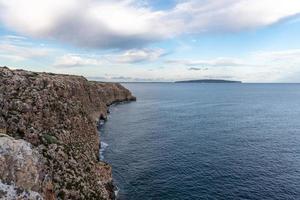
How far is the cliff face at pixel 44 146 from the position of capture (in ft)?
96.1

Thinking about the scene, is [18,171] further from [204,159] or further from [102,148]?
[102,148]

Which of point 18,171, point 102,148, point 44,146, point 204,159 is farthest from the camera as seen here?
point 102,148

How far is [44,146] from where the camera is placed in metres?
39.3

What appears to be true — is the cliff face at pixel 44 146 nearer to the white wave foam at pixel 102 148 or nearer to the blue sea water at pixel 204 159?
the blue sea water at pixel 204 159

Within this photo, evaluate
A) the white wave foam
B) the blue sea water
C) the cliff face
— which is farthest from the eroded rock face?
the white wave foam

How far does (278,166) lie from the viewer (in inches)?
2552

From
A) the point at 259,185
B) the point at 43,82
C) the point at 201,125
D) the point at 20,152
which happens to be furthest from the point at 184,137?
the point at 20,152

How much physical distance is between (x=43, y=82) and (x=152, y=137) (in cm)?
4803

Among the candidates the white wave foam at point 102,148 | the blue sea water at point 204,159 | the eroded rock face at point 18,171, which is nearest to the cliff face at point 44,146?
the eroded rock face at point 18,171

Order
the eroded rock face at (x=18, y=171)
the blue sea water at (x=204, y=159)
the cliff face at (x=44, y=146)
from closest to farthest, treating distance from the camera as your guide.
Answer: the eroded rock face at (x=18, y=171) → the cliff face at (x=44, y=146) → the blue sea water at (x=204, y=159)

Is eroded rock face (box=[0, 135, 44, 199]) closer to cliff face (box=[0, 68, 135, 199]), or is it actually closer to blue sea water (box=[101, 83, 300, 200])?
cliff face (box=[0, 68, 135, 199])

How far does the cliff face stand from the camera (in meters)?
29.3

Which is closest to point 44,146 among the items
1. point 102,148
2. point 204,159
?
point 102,148

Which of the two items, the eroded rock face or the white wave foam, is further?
the white wave foam
